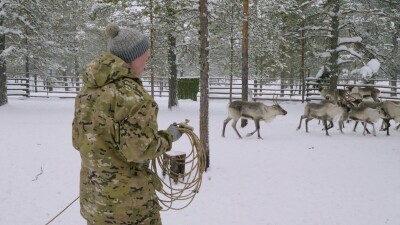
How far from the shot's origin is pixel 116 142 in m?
2.32

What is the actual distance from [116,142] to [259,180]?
19.0ft

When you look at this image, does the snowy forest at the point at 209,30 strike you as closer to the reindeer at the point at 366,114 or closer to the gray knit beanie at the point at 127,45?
the reindeer at the point at 366,114

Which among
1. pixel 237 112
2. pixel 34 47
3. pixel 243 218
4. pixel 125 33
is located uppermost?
pixel 34 47

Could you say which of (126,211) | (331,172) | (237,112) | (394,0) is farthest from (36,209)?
(394,0)

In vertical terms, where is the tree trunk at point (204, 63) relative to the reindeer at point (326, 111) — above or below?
above

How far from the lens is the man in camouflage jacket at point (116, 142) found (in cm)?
226

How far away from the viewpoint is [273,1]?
48.3 feet

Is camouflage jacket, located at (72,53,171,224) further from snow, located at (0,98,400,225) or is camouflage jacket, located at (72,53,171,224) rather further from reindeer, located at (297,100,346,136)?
reindeer, located at (297,100,346,136)

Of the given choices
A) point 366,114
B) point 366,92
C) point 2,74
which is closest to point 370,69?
point 366,92

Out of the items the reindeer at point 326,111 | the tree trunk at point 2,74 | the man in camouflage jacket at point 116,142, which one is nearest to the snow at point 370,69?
the reindeer at point 326,111

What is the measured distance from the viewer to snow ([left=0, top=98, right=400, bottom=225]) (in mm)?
5941

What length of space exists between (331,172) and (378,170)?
1.16 metres

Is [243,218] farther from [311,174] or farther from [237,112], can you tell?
[237,112]

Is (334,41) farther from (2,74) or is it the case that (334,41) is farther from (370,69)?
(2,74)
